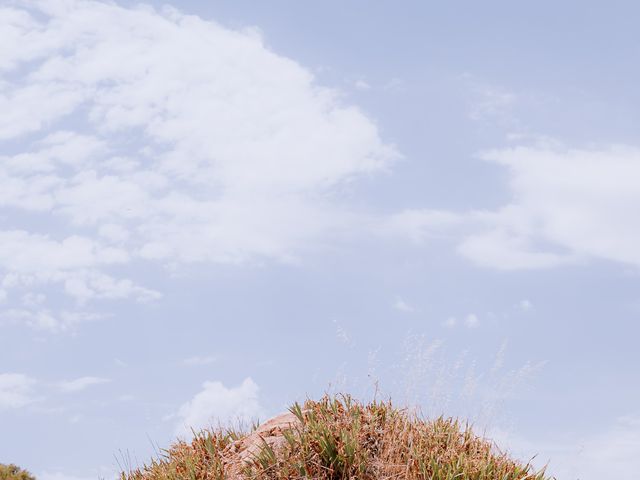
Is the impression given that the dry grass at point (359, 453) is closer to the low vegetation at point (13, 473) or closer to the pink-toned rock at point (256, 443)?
the pink-toned rock at point (256, 443)

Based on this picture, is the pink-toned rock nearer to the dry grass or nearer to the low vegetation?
the dry grass

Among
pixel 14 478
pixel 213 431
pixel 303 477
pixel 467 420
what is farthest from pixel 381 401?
pixel 14 478

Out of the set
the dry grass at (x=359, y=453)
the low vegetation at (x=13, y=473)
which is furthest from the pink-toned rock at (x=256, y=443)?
the low vegetation at (x=13, y=473)

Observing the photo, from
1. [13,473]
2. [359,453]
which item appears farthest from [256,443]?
[13,473]

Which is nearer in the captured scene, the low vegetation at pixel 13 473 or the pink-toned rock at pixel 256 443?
the pink-toned rock at pixel 256 443

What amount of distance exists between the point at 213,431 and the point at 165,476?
54.5 inches

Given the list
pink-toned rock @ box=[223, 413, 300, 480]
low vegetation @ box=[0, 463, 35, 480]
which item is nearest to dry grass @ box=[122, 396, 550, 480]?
pink-toned rock @ box=[223, 413, 300, 480]

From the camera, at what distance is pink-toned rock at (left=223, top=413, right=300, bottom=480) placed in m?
9.35

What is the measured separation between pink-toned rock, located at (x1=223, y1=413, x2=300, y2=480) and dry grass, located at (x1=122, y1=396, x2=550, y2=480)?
3 centimetres

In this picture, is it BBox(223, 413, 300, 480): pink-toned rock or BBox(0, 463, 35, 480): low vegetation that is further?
BBox(0, 463, 35, 480): low vegetation

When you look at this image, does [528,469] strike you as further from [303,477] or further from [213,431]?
[213,431]

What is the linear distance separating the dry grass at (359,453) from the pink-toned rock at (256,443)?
0.03 metres

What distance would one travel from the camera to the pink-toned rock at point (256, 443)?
9.35 m

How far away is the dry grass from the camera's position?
346 inches
